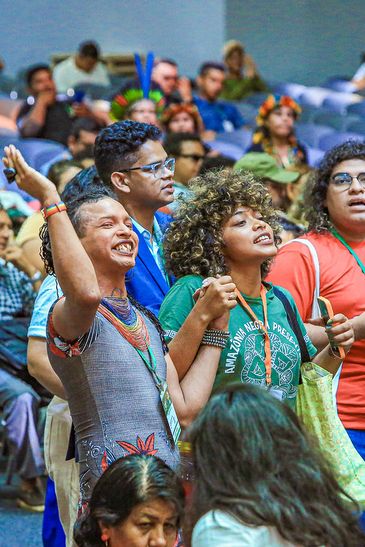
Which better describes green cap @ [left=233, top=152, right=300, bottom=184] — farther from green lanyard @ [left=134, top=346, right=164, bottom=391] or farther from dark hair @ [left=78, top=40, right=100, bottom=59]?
dark hair @ [left=78, top=40, right=100, bottom=59]

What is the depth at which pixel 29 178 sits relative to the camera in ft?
8.13

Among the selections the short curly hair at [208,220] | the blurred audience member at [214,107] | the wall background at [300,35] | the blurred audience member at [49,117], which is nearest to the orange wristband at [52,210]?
the short curly hair at [208,220]

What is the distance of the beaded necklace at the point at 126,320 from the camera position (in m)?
2.62

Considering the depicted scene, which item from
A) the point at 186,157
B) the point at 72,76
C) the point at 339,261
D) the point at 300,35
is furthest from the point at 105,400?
the point at 300,35

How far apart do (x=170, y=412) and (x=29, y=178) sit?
68 cm

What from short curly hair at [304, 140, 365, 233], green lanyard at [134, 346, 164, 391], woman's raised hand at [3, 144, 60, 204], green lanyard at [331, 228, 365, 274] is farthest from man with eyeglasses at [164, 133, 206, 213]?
woman's raised hand at [3, 144, 60, 204]

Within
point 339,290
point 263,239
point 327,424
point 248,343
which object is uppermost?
point 263,239

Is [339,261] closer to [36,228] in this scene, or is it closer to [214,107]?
[36,228]

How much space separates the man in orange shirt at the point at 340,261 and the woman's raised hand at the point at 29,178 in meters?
1.19

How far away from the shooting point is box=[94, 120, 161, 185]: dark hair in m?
3.49

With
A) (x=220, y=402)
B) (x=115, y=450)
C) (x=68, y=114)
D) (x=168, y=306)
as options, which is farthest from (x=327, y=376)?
(x=68, y=114)

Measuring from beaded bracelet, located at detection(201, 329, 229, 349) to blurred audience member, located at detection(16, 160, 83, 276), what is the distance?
92.8 inches

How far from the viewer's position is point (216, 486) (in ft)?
6.50

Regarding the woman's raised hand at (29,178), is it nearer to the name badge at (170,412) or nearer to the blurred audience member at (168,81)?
the name badge at (170,412)
